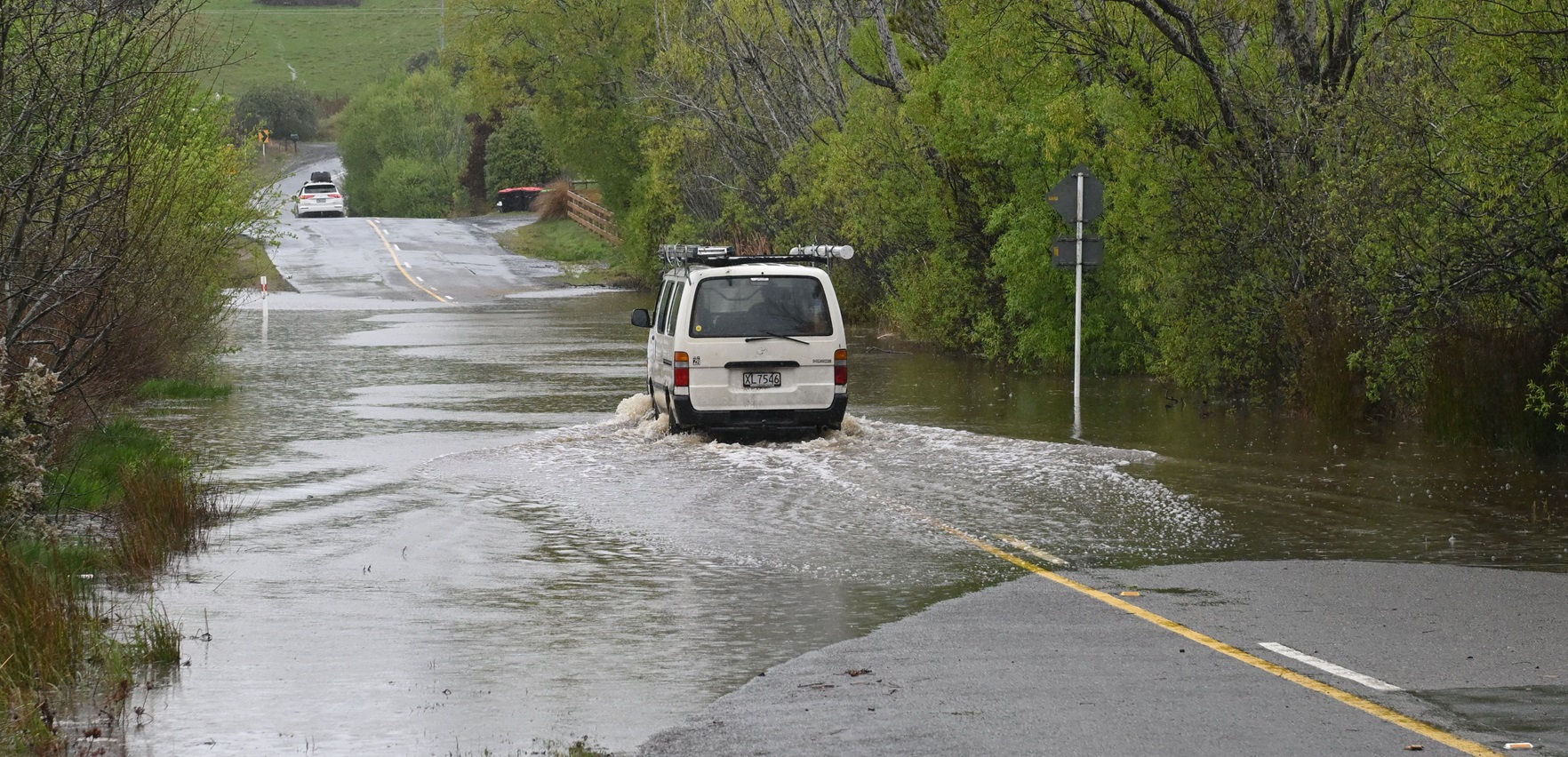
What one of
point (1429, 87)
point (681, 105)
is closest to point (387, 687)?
point (1429, 87)

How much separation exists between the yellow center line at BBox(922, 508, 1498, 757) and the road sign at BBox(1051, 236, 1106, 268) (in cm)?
1000

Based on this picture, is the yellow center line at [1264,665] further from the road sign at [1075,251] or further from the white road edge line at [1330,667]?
the road sign at [1075,251]

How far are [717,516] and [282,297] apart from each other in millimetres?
44052

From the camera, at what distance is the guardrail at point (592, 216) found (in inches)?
2928

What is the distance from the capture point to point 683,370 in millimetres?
18266

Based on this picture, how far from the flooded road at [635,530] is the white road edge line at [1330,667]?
1.94 m

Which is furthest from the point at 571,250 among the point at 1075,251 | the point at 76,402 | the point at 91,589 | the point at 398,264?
the point at 91,589

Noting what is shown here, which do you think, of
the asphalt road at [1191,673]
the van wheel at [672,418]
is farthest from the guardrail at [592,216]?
the asphalt road at [1191,673]

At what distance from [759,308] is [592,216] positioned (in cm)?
6157

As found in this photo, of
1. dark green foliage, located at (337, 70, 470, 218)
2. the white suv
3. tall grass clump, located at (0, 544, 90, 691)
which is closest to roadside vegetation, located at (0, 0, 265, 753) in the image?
tall grass clump, located at (0, 544, 90, 691)

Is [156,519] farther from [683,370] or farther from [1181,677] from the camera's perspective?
[1181,677]

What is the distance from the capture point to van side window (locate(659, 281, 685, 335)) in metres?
18.9

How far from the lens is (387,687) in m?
8.30

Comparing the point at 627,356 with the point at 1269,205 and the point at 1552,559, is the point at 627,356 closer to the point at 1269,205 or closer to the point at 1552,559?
the point at 1269,205
